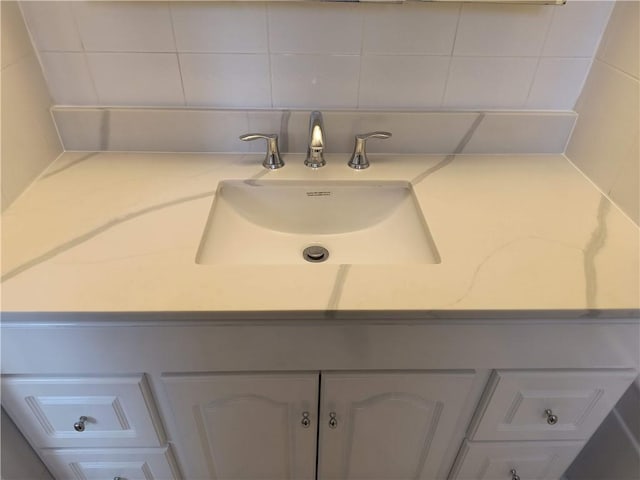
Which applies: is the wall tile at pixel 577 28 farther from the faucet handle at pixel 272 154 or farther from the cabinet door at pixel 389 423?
the cabinet door at pixel 389 423

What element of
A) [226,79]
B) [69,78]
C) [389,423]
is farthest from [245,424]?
[69,78]

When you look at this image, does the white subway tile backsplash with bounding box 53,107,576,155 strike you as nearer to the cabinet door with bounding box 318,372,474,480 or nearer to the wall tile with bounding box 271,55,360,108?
the wall tile with bounding box 271,55,360,108

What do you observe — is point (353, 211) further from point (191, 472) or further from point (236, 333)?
point (191, 472)

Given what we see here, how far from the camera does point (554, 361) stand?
753mm

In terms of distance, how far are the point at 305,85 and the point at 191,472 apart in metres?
0.95

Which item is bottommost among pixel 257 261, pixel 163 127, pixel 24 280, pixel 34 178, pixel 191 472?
pixel 191 472

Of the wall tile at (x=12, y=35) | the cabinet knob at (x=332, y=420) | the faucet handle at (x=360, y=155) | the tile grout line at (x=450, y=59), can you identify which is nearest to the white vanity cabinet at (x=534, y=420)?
the cabinet knob at (x=332, y=420)

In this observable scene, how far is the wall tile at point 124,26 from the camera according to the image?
2.87 feet

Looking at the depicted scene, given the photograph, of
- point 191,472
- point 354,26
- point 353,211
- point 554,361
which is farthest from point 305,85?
point 191,472

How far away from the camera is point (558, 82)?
996 mm

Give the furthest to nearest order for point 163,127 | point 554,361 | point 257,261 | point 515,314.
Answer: point 163,127, point 257,261, point 554,361, point 515,314

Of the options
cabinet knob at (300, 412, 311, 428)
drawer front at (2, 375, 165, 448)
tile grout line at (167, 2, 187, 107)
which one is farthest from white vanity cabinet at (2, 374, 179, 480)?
tile grout line at (167, 2, 187, 107)

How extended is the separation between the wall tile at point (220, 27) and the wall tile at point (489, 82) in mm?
456

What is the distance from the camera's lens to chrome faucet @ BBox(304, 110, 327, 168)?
3.07ft
